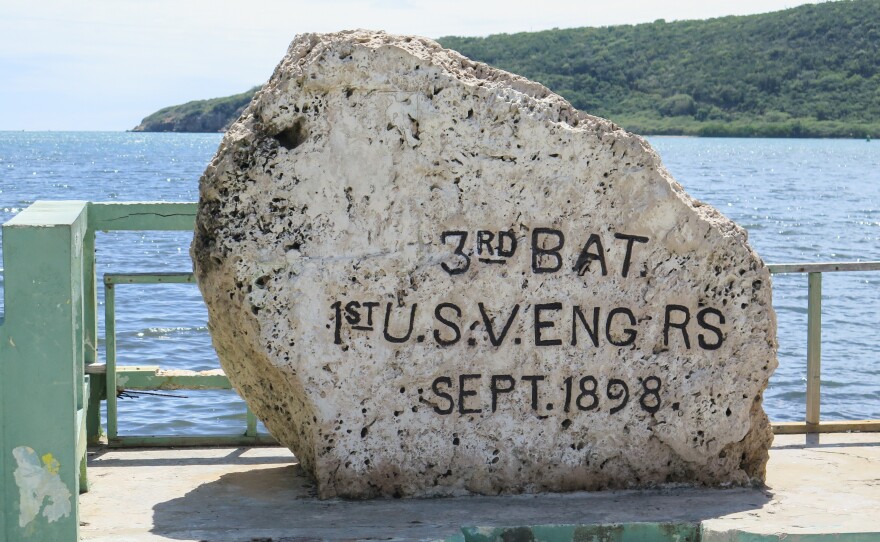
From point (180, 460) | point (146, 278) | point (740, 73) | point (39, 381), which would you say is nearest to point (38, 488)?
point (39, 381)

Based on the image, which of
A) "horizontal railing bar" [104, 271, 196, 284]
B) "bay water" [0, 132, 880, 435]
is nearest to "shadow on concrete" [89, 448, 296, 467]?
"horizontal railing bar" [104, 271, 196, 284]

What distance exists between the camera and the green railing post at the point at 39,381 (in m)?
4.15

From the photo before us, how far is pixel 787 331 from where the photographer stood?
52.8 ft

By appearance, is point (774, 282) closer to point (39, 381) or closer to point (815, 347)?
point (815, 347)

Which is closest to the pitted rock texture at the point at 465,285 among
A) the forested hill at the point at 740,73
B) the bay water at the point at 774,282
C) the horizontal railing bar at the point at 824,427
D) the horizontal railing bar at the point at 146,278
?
the horizontal railing bar at the point at 146,278

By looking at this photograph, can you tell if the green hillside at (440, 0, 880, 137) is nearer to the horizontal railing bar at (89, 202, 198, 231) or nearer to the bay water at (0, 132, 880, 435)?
the bay water at (0, 132, 880, 435)

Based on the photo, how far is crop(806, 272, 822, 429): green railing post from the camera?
6.26 metres

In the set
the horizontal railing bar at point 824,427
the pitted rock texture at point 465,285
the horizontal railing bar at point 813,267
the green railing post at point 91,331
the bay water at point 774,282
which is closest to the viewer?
the pitted rock texture at point 465,285

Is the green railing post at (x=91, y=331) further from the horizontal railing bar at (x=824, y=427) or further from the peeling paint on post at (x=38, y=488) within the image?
the horizontal railing bar at (x=824, y=427)

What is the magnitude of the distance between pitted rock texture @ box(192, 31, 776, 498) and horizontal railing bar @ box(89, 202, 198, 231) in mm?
686

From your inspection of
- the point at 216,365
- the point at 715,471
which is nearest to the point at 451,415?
the point at 715,471

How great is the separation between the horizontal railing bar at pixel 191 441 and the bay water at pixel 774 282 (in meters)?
4.45

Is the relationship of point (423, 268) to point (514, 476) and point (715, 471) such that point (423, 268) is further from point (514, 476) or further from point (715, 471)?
point (715, 471)

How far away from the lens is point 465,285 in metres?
5.21
